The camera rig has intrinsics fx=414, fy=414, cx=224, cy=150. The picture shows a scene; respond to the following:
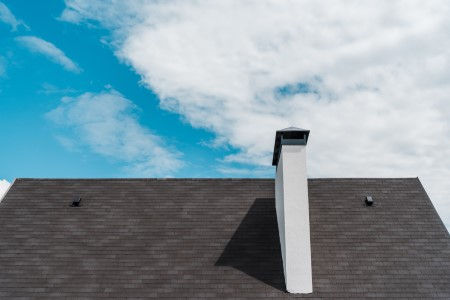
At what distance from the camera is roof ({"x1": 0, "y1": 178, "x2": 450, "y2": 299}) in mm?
10258

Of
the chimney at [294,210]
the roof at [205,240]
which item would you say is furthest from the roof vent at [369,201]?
the chimney at [294,210]

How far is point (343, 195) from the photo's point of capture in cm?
1309

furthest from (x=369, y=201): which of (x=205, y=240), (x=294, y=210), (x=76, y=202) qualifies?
(x=76, y=202)

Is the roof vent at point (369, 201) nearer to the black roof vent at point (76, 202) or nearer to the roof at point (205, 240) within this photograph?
the roof at point (205, 240)

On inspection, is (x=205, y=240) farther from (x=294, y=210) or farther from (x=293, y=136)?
(x=293, y=136)

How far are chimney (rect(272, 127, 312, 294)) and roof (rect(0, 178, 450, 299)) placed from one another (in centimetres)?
39

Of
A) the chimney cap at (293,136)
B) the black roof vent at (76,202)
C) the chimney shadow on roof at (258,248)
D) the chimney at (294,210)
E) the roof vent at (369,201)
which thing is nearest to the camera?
the chimney at (294,210)

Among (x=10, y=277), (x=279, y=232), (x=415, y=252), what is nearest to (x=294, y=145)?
(x=279, y=232)

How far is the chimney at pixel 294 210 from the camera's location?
33.5 feet

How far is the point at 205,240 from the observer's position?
11680 millimetres

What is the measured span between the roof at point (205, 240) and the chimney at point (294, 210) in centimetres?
39

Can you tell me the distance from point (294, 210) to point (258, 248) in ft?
5.20

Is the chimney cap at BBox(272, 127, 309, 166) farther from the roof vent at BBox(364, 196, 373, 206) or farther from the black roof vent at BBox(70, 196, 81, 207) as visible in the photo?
the black roof vent at BBox(70, 196, 81, 207)

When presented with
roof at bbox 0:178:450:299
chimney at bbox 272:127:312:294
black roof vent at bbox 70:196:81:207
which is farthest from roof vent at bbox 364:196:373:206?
black roof vent at bbox 70:196:81:207
